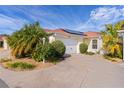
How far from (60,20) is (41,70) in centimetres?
263

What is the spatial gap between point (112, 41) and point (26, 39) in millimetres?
5957

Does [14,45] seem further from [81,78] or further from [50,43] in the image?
[81,78]

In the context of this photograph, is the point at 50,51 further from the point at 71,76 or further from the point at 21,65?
the point at 71,76

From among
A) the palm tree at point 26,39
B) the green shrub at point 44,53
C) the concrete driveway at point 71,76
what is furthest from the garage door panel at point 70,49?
the palm tree at point 26,39

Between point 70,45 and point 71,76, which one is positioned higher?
point 70,45

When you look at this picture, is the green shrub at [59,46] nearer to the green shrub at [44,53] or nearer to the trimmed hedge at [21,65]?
the green shrub at [44,53]

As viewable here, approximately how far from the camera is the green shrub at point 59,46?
13.5 metres

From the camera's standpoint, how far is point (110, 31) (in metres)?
16.2

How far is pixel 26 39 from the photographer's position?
535 inches

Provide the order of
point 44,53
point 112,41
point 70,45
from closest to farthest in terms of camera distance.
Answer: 1. point 44,53
2. point 70,45
3. point 112,41

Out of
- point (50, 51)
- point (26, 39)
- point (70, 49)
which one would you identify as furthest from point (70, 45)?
point (26, 39)

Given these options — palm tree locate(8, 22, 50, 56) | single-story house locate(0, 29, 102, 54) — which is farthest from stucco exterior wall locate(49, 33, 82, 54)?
palm tree locate(8, 22, 50, 56)

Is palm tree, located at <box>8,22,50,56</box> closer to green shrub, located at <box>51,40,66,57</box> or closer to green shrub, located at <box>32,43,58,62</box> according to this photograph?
green shrub, located at <box>32,43,58,62</box>
